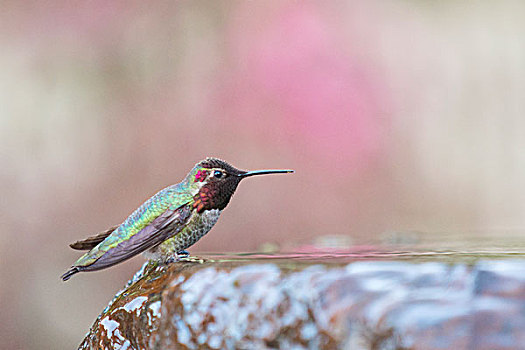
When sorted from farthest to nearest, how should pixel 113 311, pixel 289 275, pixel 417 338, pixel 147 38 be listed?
1. pixel 147 38
2. pixel 113 311
3. pixel 289 275
4. pixel 417 338

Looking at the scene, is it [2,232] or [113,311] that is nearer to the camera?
[113,311]

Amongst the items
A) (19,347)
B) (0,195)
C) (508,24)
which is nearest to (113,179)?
(0,195)

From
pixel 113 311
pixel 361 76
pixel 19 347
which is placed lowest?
pixel 19 347

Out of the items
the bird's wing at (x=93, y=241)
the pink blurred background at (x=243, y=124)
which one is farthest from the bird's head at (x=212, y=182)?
the pink blurred background at (x=243, y=124)

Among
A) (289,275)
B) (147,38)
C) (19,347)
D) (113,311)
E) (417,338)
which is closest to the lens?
(417,338)

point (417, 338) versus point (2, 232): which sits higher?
point (417, 338)

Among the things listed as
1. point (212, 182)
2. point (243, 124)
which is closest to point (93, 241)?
point (212, 182)

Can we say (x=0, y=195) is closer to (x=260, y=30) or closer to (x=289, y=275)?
(x=260, y=30)
